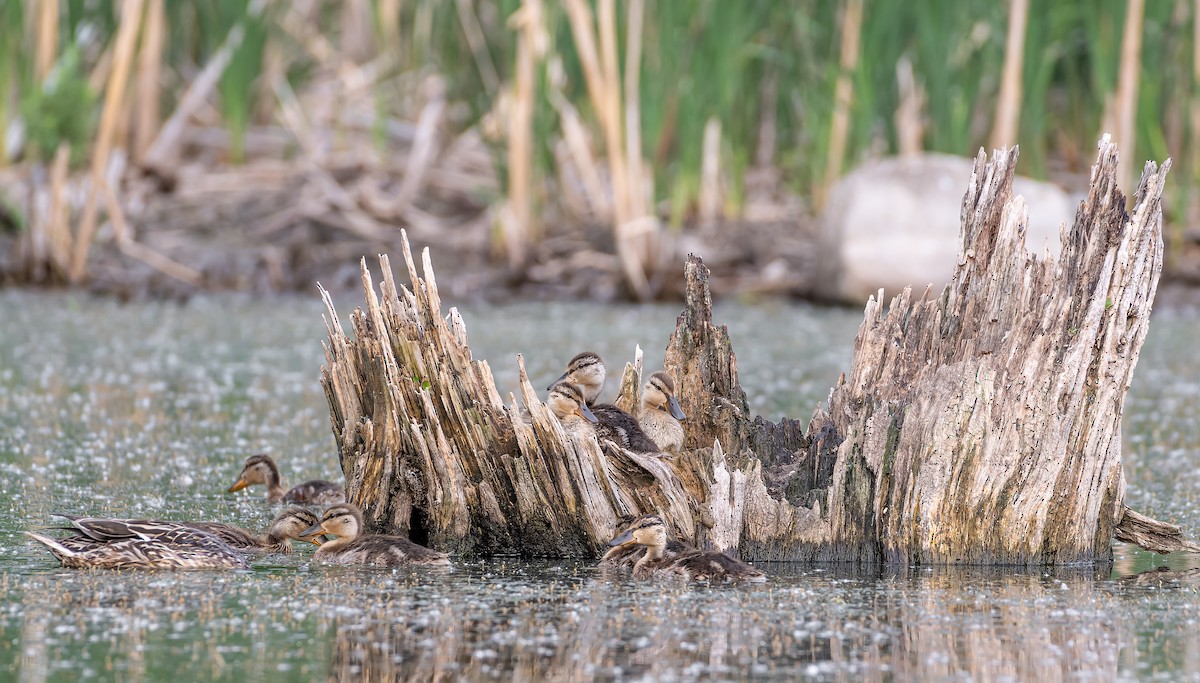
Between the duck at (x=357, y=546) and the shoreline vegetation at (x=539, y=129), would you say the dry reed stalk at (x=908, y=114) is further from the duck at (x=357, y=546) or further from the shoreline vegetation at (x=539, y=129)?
the duck at (x=357, y=546)

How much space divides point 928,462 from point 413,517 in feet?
7.16

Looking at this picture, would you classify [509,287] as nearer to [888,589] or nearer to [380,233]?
[380,233]

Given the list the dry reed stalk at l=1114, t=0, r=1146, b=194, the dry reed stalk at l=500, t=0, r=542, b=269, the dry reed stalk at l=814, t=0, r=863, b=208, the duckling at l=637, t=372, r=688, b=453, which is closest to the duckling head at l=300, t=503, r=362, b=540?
the duckling at l=637, t=372, r=688, b=453

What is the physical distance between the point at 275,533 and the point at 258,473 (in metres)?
1.35

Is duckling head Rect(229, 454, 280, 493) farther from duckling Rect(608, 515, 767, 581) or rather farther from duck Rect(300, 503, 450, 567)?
duckling Rect(608, 515, 767, 581)

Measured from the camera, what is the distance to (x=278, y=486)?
332 inches

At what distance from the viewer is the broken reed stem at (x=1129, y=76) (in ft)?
55.8

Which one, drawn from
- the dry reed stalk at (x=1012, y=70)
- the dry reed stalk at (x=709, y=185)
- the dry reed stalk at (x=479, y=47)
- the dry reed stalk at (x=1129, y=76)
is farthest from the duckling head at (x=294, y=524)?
the dry reed stalk at (x=709, y=185)

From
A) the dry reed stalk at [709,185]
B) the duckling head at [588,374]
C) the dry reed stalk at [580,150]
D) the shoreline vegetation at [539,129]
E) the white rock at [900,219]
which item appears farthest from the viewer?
Result: the dry reed stalk at [709,185]

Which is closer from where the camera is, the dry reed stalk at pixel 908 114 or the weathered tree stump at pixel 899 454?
the weathered tree stump at pixel 899 454

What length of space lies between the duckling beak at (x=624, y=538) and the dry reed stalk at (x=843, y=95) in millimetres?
12054

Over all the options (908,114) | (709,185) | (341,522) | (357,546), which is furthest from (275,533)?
(908,114)

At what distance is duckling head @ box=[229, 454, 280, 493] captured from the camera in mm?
8438

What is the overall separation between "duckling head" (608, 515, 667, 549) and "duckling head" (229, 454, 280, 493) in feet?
8.19
